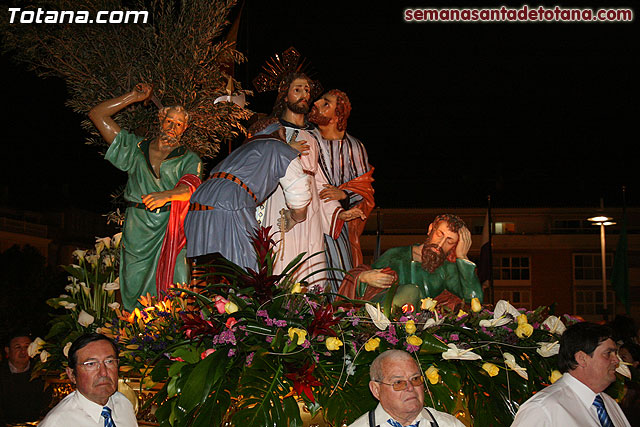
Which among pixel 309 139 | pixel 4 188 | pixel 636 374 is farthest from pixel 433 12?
pixel 4 188

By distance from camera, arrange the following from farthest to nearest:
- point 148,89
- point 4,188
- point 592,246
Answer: point 592,246 < point 4,188 < point 148,89

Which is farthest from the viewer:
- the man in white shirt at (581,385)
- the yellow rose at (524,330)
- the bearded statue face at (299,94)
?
the bearded statue face at (299,94)

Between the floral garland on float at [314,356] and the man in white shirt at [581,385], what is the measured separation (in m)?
0.18

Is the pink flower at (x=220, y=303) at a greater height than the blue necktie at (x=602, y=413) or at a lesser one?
greater

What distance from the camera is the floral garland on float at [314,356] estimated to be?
328cm

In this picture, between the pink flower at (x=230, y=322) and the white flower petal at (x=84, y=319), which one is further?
the white flower petal at (x=84, y=319)

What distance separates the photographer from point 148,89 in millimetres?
5957

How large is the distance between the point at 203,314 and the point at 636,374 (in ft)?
7.11

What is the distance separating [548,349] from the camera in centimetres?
362

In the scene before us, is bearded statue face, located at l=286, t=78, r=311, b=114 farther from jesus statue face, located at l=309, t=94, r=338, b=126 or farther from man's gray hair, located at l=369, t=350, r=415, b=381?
man's gray hair, located at l=369, t=350, r=415, b=381

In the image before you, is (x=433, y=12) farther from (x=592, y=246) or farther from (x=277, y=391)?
(x=592, y=246)

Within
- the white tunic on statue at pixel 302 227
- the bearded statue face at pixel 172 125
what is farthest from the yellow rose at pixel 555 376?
the bearded statue face at pixel 172 125

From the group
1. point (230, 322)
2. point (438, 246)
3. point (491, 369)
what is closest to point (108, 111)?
point (438, 246)

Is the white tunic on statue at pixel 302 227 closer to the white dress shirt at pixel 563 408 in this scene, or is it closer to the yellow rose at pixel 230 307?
the yellow rose at pixel 230 307
